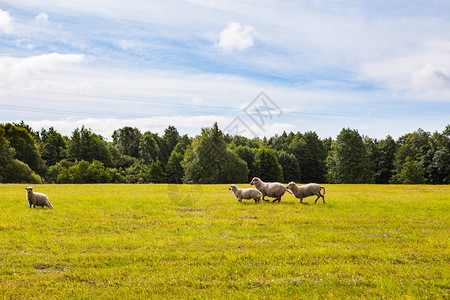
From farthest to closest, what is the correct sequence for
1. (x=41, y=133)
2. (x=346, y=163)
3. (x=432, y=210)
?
(x=41, y=133) → (x=346, y=163) → (x=432, y=210)

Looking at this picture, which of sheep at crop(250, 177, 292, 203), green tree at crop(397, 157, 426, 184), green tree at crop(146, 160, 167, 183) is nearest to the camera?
sheep at crop(250, 177, 292, 203)

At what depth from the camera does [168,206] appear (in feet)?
72.4

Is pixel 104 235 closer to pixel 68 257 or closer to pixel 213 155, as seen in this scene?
pixel 68 257

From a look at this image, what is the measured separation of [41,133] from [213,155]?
290ft

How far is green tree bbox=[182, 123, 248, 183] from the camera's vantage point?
8131 centimetres

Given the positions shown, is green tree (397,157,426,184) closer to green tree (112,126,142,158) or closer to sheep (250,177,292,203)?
sheep (250,177,292,203)

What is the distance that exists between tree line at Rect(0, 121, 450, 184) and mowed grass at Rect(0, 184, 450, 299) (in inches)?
2467

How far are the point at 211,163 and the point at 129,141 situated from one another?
73329 millimetres

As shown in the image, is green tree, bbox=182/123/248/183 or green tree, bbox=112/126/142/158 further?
green tree, bbox=112/126/142/158

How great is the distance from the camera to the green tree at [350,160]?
8281 cm

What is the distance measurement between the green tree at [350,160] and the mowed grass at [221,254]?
67.8 meters

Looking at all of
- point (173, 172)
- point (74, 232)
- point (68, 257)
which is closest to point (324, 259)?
point (68, 257)

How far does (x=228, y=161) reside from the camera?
8331 cm

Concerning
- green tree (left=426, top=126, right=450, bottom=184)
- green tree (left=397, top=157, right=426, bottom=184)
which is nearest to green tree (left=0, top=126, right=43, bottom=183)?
green tree (left=397, top=157, right=426, bottom=184)
